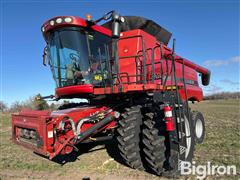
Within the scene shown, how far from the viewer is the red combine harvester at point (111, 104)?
4.46 meters

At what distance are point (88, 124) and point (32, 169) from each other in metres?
1.67

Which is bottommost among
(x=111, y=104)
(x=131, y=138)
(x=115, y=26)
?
(x=131, y=138)

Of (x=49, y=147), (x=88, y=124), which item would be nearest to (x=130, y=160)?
(x=88, y=124)

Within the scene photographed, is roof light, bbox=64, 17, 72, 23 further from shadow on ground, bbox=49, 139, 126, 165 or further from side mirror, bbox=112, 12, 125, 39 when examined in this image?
shadow on ground, bbox=49, 139, 126, 165

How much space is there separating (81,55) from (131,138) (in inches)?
83.4

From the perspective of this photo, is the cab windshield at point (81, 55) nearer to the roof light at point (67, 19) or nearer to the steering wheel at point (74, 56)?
the steering wheel at point (74, 56)

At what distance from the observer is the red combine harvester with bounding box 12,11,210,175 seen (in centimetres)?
446

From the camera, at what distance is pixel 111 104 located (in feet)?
19.0

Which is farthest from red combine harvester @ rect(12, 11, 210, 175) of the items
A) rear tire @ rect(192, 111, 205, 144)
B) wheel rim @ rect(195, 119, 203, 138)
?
wheel rim @ rect(195, 119, 203, 138)

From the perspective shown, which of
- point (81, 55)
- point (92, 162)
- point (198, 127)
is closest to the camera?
point (81, 55)

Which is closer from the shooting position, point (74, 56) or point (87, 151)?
point (74, 56)

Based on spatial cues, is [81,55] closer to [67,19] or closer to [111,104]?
[67,19]

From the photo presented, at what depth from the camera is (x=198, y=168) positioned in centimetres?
491

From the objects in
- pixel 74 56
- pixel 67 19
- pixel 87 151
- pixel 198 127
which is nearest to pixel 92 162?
pixel 87 151
